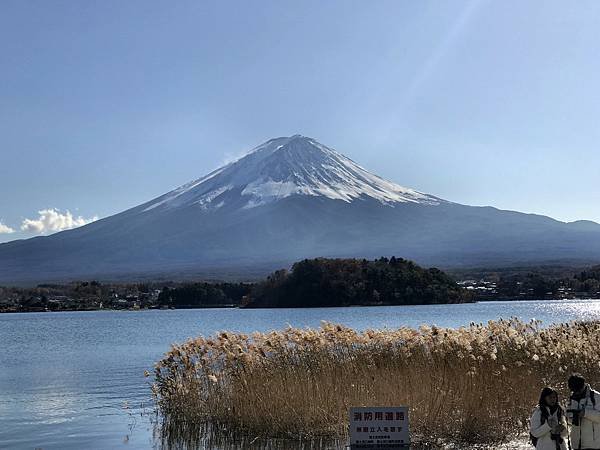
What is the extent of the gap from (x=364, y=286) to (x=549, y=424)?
61810 mm

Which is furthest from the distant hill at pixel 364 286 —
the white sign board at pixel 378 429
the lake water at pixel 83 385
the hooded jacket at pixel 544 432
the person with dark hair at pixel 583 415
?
the hooded jacket at pixel 544 432

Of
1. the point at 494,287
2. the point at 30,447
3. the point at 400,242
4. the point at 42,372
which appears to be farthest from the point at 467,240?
the point at 30,447

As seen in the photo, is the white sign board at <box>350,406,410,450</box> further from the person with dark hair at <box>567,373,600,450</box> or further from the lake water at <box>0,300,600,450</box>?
the lake water at <box>0,300,600,450</box>

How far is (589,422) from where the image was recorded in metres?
9.22

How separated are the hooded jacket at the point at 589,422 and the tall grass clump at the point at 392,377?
399cm

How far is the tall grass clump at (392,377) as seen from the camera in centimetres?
1361

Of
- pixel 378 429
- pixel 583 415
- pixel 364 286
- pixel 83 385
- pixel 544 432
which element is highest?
pixel 364 286

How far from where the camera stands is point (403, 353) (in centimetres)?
1466

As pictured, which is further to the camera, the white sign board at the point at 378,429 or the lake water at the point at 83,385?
the lake water at the point at 83,385

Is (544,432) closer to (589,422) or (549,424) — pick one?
(549,424)

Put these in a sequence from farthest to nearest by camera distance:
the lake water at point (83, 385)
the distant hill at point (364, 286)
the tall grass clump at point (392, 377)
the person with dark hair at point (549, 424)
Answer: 1. the distant hill at point (364, 286)
2. the lake water at point (83, 385)
3. the tall grass clump at point (392, 377)
4. the person with dark hair at point (549, 424)

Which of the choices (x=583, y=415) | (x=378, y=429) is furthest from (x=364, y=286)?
(x=583, y=415)

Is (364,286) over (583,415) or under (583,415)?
over

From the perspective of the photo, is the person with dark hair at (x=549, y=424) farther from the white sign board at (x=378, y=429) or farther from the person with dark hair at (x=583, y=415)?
the white sign board at (x=378, y=429)
